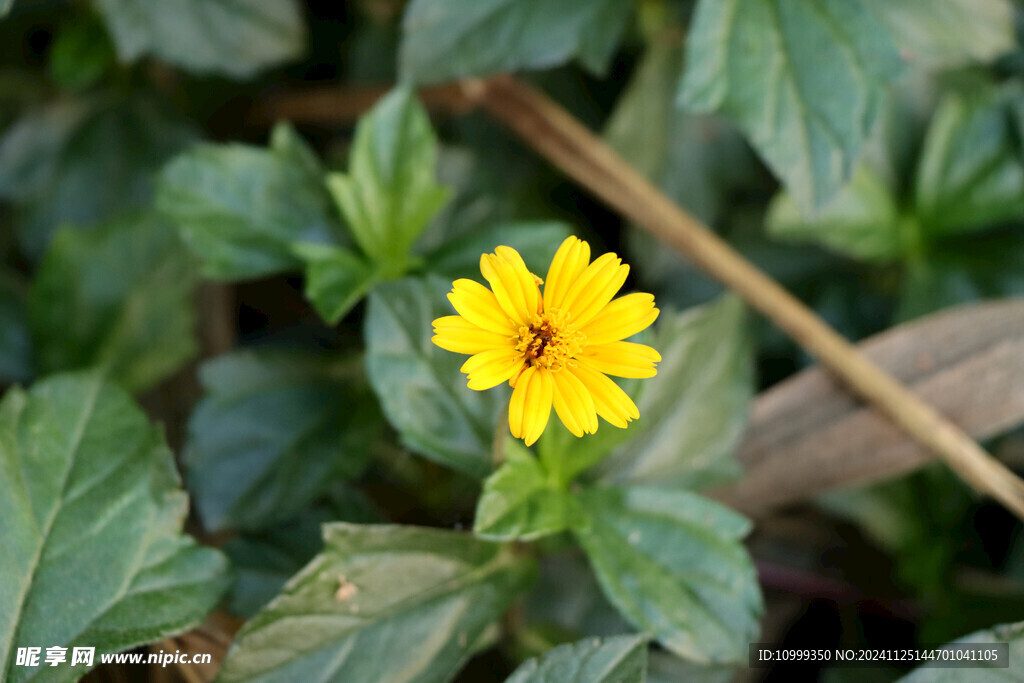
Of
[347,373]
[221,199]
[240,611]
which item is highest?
[221,199]

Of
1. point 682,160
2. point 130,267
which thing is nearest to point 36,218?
point 130,267

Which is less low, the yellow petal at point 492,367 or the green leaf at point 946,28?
the green leaf at point 946,28

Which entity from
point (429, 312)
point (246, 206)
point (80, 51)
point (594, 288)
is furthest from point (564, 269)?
point (80, 51)

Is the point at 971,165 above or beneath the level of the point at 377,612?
above

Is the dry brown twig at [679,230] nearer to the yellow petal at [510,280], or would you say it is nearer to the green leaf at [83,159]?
the green leaf at [83,159]

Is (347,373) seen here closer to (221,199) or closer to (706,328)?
(221,199)

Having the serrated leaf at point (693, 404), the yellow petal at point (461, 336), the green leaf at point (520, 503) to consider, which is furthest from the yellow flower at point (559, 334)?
the serrated leaf at point (693, 404)

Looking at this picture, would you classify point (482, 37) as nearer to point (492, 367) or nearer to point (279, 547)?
point (492, 367)
